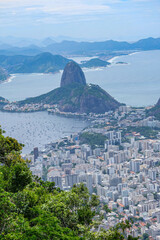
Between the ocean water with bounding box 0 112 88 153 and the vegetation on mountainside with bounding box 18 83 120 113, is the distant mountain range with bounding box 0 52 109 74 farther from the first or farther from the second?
the ocean water with bounding box 0 112 88 153

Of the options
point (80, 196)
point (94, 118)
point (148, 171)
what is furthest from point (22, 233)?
point (94, 118)

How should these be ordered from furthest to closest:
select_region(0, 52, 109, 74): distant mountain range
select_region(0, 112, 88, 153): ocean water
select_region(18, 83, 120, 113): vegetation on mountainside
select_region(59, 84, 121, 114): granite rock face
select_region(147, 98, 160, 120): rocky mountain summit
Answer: select_region(0, 52, 109, 74): distant mountain range, select_region(18, 83, 120, 113): vegetation on mountainside, select_region(59, 84, 121, 114): granite rock face, select_region(147, 98, 160, 120): rocky mountain summit, select_region(0, 112, 88, 153): ocean water

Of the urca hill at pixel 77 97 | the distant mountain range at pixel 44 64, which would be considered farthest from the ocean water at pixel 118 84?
the urca hill at pixel 77 97

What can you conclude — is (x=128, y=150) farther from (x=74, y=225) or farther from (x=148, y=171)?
(x=74, y=225)

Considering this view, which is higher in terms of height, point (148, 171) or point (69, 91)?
point (69, 91)

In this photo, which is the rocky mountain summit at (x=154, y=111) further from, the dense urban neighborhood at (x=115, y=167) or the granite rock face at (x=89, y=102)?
the granite rock face at (x=89, y=102)

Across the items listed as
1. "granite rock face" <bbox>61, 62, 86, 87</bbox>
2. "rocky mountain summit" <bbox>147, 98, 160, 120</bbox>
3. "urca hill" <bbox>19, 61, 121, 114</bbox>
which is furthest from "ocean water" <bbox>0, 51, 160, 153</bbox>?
"rocky mountain summit" <bbox>147, 98, 160, 120</bbox>
